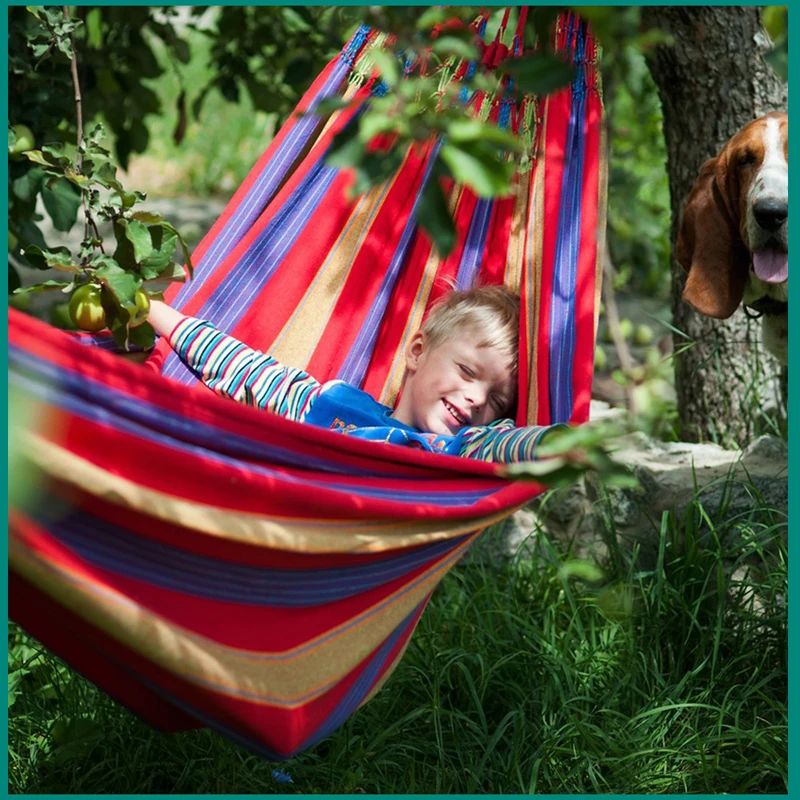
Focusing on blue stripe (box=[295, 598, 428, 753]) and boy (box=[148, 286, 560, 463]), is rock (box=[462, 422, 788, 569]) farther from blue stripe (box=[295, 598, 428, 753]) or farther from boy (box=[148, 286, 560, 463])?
blue stripe (box=[295, 598, 428, 753])

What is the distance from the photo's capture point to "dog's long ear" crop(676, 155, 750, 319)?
215 cm

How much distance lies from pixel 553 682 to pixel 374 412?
60cm

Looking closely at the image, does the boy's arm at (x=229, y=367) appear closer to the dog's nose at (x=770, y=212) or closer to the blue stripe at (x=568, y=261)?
the blue stripe at (x=568, y=261)

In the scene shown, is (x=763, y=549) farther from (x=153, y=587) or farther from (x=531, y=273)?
(x=153, y=587)

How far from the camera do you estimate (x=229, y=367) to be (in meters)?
1.93

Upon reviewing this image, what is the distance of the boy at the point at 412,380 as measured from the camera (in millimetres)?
1897

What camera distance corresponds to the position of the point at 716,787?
178 cm

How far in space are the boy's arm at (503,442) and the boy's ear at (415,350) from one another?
27 centimetres

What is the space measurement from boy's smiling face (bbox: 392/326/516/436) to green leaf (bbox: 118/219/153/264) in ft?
1.84

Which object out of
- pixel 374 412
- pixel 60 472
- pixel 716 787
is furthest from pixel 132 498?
pixel 716 787

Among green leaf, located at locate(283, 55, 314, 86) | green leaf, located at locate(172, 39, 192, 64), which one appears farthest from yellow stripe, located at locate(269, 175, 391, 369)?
green leaf, located at locate(172, 39, 192, 64)

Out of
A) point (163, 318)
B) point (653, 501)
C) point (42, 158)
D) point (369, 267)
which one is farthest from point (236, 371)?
point (653, 501)

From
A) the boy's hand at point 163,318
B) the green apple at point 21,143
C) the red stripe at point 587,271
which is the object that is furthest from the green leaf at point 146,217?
the red stripe at point 587,271

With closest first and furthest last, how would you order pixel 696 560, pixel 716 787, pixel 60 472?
pixel 60 472 < pixel 716 787 < pixel 696 560
